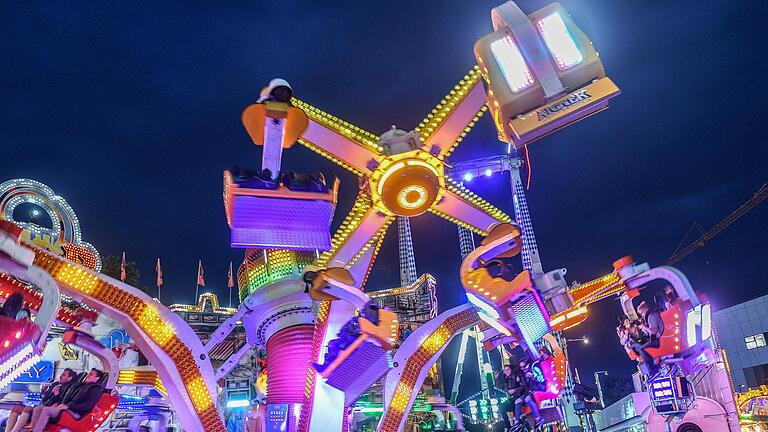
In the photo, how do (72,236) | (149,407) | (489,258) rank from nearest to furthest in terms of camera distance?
1. (489,258)
2. (72,236)
3. (149,407)

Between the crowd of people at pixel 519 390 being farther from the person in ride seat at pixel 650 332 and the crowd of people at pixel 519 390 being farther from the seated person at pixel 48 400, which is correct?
the seated person at pixel 48 400

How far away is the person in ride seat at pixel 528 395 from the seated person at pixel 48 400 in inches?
316

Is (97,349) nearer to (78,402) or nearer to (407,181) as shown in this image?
(78,402)

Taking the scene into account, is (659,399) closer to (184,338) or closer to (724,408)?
(724,408)

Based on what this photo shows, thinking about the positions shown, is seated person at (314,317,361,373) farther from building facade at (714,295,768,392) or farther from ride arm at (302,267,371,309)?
building facade at (714,295,768,392)

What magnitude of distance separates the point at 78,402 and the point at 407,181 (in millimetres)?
5402

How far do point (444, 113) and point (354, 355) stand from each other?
12.8ft

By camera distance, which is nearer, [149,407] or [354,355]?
[354,355]

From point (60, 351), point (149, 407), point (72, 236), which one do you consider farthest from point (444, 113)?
point (60, 351)

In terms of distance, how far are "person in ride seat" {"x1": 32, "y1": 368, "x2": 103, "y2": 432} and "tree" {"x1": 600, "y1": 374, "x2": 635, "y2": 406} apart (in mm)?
79884

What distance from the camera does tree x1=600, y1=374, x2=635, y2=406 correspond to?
74.9 m

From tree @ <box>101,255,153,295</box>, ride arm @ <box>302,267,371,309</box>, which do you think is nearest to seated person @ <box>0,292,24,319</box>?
ride arm @ <box>302,267,371,309</box>

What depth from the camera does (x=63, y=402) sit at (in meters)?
6.78

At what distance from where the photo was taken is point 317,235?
284 inches
